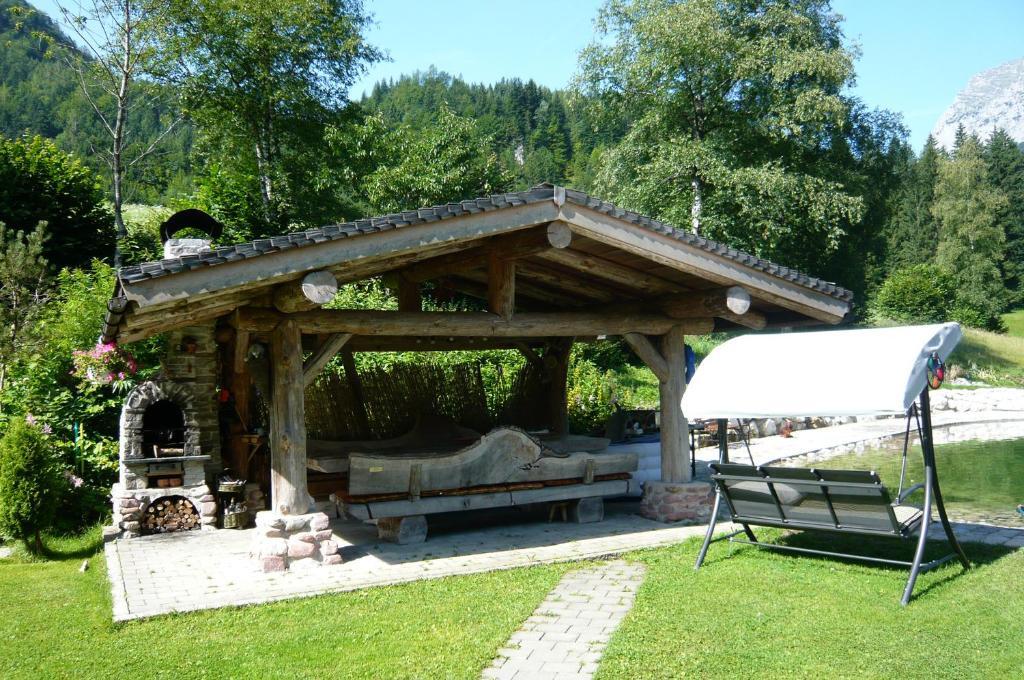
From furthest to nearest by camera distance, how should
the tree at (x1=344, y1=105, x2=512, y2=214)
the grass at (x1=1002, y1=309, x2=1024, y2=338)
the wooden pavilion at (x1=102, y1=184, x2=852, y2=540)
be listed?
the grass at (x1=1002, y1=309, x2=1024, y2=338)
the tree at (x1=344, y1=105, x2=512, y2=214)
the wooden pavilion at (x1=102, y1=184, x2=852, y2=540)

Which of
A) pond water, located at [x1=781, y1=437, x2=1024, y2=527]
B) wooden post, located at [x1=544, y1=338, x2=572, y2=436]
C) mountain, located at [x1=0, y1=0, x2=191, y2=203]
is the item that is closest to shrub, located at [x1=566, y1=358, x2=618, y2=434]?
wooden post, located at [x1=544, y1=338, x2=572, y2=436]

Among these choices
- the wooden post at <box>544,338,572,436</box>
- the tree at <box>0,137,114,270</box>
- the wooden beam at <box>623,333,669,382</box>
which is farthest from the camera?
the tree at <box>0,137,114,270</box>

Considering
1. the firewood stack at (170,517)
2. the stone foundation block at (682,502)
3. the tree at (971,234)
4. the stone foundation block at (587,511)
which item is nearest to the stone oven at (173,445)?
the firewood stack at (170,517)

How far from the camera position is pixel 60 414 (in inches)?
366

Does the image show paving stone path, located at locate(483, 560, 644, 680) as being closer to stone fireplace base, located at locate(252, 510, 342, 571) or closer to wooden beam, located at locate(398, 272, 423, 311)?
stone fireplace base, located at locate(252, 510, 342, 571)

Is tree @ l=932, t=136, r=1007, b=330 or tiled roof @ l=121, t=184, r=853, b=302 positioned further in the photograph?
tree @ l=932, t=136, r=1007, b=330

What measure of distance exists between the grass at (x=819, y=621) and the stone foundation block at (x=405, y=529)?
2301 millimetres

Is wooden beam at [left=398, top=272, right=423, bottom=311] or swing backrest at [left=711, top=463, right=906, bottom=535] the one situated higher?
wooden beam at [left=398, top=272, right=423, bottom=311]

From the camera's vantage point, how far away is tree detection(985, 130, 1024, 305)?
1778 inches

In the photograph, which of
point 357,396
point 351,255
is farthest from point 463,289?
point 351,255

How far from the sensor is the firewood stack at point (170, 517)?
833 centimetres

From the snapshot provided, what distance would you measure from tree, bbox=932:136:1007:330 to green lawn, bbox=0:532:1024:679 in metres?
36.2

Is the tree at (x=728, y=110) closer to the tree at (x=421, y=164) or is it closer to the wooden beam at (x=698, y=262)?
the tree at (x=421, y=164)

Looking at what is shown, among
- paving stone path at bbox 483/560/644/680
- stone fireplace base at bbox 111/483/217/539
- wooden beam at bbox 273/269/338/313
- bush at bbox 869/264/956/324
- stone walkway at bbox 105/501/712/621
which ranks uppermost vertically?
bush at bbox 869/264/956/324
